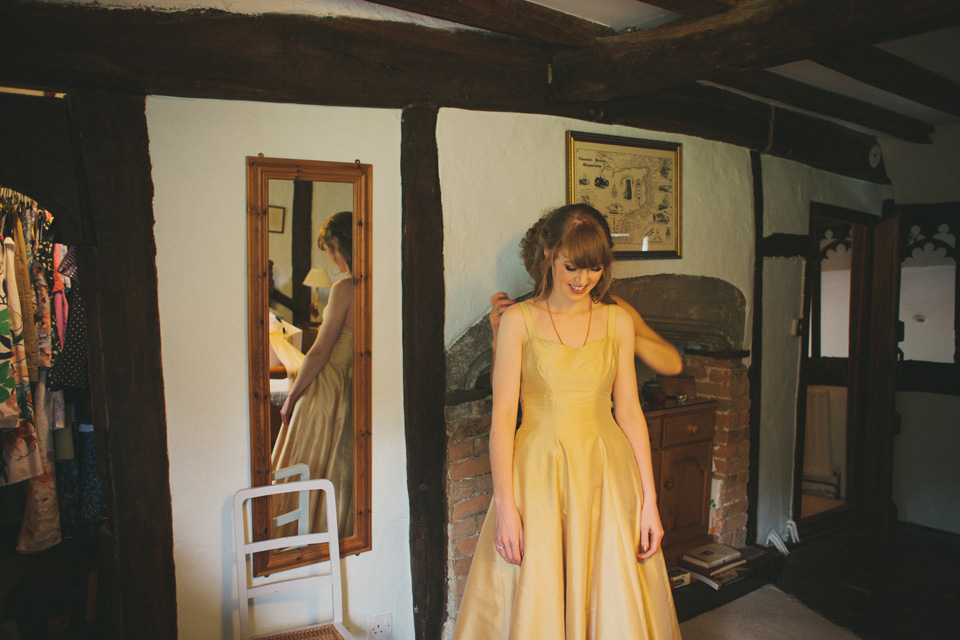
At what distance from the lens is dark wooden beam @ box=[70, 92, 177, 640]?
71.7 inches

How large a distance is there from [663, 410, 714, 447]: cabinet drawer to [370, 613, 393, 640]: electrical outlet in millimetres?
1538

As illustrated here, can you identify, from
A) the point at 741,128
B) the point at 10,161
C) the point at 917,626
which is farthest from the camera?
the point at 741,128

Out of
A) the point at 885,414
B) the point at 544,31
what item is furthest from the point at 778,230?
the point at 544,31

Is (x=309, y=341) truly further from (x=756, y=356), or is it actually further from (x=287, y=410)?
(x=756, y=356)

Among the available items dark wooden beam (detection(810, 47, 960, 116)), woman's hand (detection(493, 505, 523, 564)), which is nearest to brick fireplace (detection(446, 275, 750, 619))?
woman's hand (detection(493, 505, 523, 564))

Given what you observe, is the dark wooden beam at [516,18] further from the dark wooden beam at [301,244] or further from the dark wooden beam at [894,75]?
the dark wooden beam at [894,75]

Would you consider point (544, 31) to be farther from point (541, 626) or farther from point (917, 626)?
point (917, 626)

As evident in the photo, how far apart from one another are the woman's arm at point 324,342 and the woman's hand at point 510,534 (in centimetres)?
78

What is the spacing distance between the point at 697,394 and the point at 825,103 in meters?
1.70

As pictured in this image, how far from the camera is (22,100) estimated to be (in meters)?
1.72

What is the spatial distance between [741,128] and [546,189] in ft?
4.48

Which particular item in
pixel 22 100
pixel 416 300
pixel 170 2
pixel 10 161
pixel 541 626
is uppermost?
pixel 170 2

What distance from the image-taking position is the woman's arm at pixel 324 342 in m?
2.16

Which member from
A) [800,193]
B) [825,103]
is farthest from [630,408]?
[800,193]
